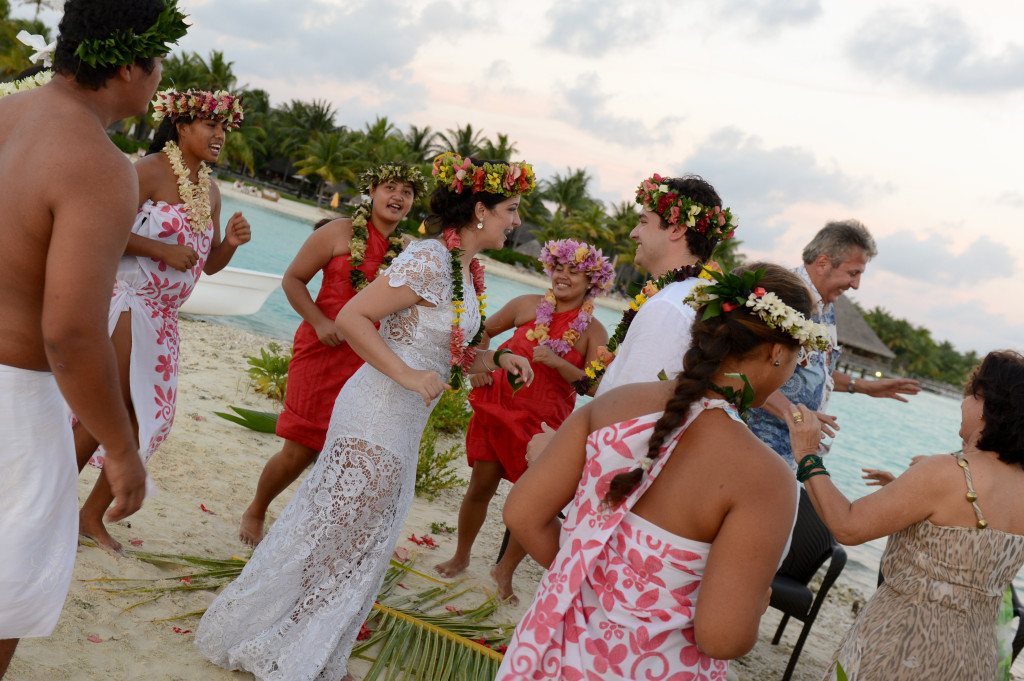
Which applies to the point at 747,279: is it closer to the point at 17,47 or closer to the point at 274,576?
the point at 274,576

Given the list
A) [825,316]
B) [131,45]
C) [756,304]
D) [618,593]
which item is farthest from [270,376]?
[756,304]

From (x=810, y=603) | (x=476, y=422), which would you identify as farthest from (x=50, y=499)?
(x=810, y=603)

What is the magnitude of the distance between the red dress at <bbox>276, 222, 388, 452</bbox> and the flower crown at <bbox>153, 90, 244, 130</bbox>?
1.12 metres

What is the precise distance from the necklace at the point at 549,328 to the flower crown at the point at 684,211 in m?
1.46

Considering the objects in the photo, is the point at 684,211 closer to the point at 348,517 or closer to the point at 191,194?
the point at 348,517

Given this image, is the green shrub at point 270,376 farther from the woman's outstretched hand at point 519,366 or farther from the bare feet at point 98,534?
the woman's outstretched hand at point 519,366

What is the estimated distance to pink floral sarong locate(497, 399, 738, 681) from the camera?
1.85m

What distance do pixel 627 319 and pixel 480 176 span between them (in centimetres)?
105

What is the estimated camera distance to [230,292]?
11852 millimetres

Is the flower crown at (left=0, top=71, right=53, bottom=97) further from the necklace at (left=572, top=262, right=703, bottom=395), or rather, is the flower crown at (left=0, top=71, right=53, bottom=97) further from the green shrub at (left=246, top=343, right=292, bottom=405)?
the green shrub at (left=246, top=343, right=292, bottom=405)

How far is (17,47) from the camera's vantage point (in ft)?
139

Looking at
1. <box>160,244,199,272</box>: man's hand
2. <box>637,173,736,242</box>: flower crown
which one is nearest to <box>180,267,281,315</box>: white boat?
<box>160,244,199,272</box>: man's hand

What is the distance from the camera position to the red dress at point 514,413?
4.64 metres

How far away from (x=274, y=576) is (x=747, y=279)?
86.8 inches
